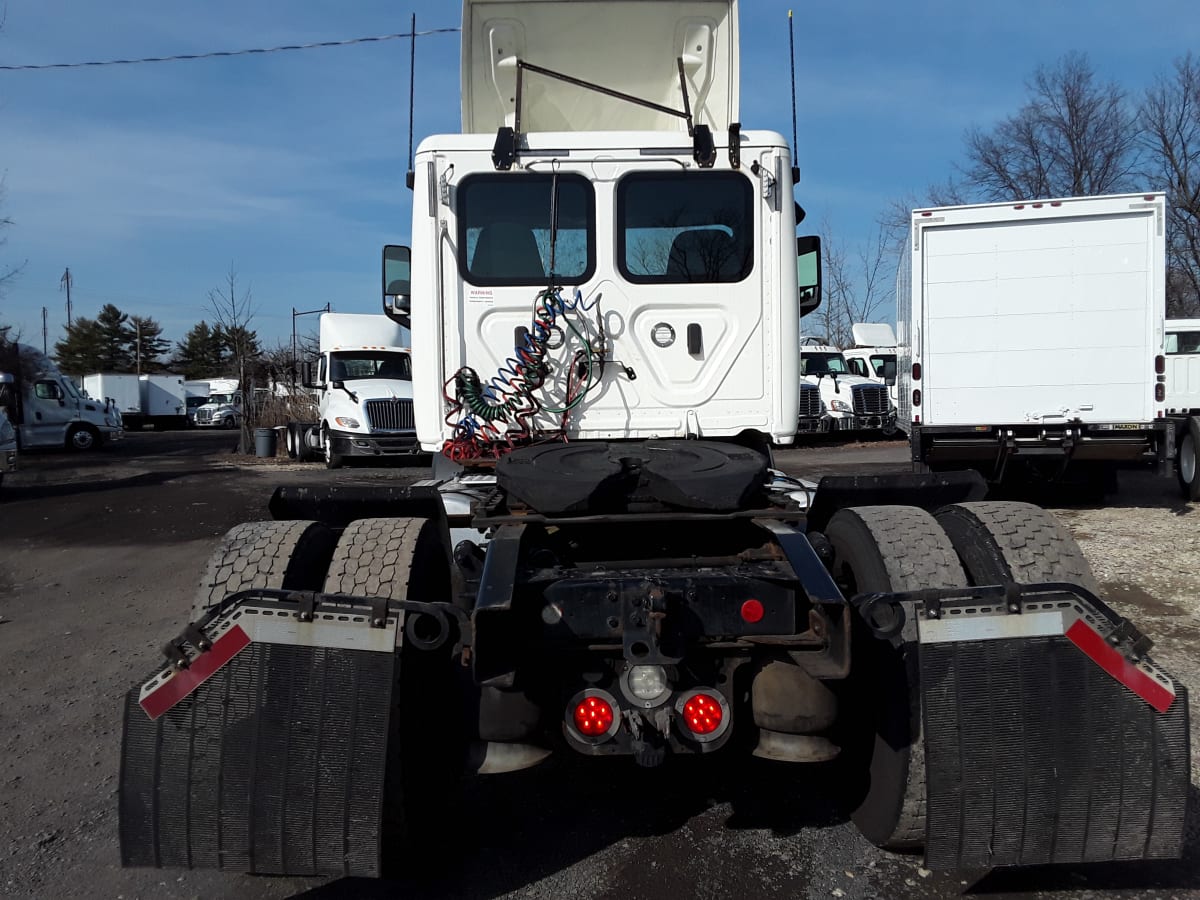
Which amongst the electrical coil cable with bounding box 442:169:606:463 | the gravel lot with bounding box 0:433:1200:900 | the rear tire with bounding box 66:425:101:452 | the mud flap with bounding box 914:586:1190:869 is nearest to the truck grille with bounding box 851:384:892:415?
the gravel lot with bounding box 0:433:1200:900

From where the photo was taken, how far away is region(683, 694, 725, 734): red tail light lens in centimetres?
287

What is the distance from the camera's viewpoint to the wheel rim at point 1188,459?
12.1m

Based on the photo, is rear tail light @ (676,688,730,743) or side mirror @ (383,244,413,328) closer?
rear tail light @ (676,688,730,743)

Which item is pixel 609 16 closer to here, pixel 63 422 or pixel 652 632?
pixel 652 632

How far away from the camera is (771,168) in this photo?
4875mm

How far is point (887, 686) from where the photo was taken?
3.03 metres

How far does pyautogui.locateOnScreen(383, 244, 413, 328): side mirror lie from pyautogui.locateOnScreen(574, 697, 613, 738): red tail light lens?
2.87 meters

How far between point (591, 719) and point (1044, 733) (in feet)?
4.29

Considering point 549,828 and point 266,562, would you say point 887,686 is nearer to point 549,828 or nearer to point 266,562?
point 549,828

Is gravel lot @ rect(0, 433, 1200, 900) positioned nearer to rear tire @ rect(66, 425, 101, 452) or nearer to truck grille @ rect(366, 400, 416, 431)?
truck grille @ rect(366, 400, 416, 431)

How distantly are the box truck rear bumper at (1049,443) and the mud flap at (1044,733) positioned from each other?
8.80 meters

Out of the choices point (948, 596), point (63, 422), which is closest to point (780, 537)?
point (948, 596)

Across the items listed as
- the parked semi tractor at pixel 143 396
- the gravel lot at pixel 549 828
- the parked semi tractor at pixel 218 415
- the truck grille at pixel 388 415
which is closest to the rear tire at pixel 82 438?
the truck grille at pixel 388 415

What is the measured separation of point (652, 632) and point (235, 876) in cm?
191
